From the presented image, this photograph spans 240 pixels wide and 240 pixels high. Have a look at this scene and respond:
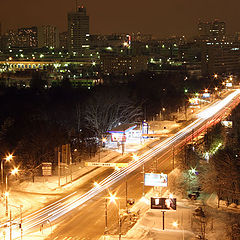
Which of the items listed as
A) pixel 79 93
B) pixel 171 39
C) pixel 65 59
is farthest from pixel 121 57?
pixel 171 39

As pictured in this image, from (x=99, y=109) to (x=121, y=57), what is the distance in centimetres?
4913

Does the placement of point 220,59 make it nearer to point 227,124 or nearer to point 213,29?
point 213,29

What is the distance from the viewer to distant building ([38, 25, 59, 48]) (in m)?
156

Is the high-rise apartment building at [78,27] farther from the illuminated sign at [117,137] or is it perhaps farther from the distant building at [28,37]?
the illuminated sign at [117,137]

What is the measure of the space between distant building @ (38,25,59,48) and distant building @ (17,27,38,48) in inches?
101

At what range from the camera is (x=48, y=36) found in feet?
518

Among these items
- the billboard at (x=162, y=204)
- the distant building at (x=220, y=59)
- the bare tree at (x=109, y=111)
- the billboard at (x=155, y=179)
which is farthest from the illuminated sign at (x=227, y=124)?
the distant building at (x=220, y=59)

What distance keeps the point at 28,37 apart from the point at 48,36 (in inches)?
308

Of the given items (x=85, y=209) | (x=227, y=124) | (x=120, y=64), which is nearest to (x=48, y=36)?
(x=120, y=64)

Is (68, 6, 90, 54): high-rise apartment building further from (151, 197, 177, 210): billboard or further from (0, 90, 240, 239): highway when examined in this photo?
(151, 197, 177, 210): billboard

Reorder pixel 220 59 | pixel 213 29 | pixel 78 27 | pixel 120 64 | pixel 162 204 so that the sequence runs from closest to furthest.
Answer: pixel 162 204, pixel 120 64, pixel 220 59, pixel 78 27, pixel 213 29

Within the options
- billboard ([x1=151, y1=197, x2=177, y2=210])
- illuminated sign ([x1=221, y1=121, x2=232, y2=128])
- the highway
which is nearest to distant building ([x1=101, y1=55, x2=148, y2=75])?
illuminated sign ([x1=221, y1=121, x2=232, y2=128])

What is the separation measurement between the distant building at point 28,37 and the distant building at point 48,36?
101 inches

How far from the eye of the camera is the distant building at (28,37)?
15862 centimetres
